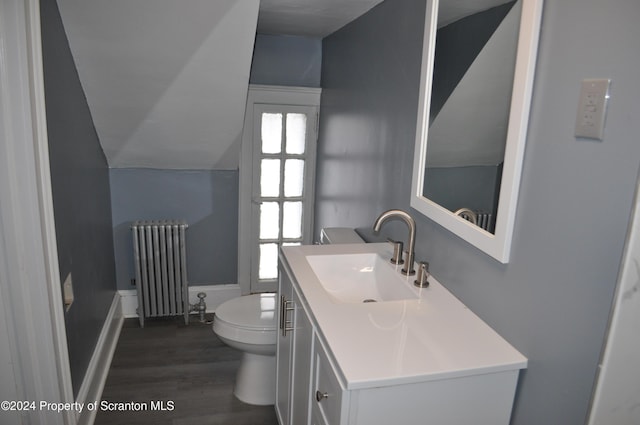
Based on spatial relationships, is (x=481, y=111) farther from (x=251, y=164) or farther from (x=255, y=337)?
(x=251, y=164)

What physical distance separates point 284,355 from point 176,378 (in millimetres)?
1013

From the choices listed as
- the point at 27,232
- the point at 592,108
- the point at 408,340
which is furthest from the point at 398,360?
the point at 27,232

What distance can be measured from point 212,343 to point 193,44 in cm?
184

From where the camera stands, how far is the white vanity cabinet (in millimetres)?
1587

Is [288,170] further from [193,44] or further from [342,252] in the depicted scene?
[342,252]

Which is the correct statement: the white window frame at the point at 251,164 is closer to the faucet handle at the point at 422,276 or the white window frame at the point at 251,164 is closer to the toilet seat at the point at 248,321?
the toilet seat at the point at 248,321

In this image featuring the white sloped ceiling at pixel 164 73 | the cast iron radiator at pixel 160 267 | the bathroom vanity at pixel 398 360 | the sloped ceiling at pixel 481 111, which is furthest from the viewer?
the cast iron radiator at pixel 160 267

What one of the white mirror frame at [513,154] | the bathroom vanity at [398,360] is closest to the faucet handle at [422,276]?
the bathroom vanity at [398,360]

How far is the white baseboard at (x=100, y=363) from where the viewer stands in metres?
2.22

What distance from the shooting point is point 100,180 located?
2.96 meters

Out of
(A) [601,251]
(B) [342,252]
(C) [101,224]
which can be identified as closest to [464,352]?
(A) [601,251]

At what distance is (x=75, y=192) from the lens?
2295mm

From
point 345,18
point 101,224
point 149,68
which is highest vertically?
point 345,18

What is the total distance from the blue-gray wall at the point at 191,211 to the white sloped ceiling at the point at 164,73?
0.13m
